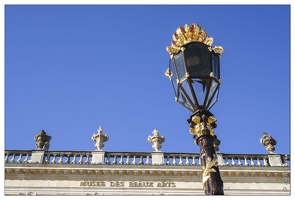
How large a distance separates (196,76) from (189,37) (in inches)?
35.1

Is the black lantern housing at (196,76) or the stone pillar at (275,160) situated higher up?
the stone pillar at (275,160)

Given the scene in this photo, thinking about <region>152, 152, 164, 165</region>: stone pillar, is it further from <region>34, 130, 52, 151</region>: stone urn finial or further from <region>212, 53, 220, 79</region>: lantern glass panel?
<region>212, 53, 220, 79</region>: lantern glass panel

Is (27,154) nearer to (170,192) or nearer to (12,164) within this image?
(12,164)

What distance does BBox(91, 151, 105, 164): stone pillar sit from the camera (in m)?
19.9

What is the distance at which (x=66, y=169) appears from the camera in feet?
63.1

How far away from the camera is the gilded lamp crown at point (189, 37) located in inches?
274

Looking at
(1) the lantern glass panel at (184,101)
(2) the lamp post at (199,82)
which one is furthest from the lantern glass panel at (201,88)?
(1) the lantern glass panel at (184,101)

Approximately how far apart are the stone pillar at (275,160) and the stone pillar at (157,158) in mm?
5439

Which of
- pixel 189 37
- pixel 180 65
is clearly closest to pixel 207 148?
pixel 180 65

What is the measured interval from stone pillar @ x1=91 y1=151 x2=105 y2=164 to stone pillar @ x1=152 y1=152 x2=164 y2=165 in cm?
248

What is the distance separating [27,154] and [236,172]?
10.2m

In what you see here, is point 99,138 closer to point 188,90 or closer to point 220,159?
point 220,159

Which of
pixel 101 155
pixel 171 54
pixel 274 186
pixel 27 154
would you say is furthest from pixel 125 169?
pixel 171 54

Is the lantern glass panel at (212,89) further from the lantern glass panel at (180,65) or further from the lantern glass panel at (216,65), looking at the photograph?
the lantern glass panel at (180,65)
